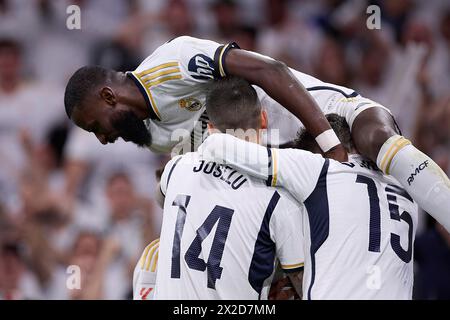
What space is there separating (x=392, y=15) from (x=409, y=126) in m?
0.92

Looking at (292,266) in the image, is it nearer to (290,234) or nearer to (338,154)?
(290,234)

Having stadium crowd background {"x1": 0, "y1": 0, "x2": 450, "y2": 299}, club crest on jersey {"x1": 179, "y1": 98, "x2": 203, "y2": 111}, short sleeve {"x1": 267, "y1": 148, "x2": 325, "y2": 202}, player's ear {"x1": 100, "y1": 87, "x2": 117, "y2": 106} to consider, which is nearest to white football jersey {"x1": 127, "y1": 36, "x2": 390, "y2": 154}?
club crest on jersey {"x1": 179, "y1": 98, "x2": 203, "y2": 111}

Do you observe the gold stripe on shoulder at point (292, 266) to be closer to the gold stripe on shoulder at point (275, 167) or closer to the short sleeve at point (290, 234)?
the short sleeve at point (290, 234)

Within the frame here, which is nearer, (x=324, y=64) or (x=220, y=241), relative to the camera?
(x=220, y=241)

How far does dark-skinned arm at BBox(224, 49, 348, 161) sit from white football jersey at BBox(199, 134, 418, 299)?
0.31 metres

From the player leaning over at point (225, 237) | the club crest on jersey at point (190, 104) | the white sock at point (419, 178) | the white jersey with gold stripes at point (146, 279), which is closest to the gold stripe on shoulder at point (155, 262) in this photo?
the white jersey with gold stripes at point (146, 279)

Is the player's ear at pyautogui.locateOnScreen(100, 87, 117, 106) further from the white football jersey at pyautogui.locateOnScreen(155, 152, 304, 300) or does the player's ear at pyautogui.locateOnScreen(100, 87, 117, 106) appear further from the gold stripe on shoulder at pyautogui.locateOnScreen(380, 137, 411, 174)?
the gold stripe on shoulder at pyautogui.locateOnScreen(380, 137, 411, 174)

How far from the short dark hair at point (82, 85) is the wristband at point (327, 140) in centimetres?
99

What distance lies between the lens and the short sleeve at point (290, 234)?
2.77 m

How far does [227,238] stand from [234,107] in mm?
522

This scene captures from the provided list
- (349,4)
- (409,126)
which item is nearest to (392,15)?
(349,4)

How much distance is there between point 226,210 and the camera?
278 centimetres
